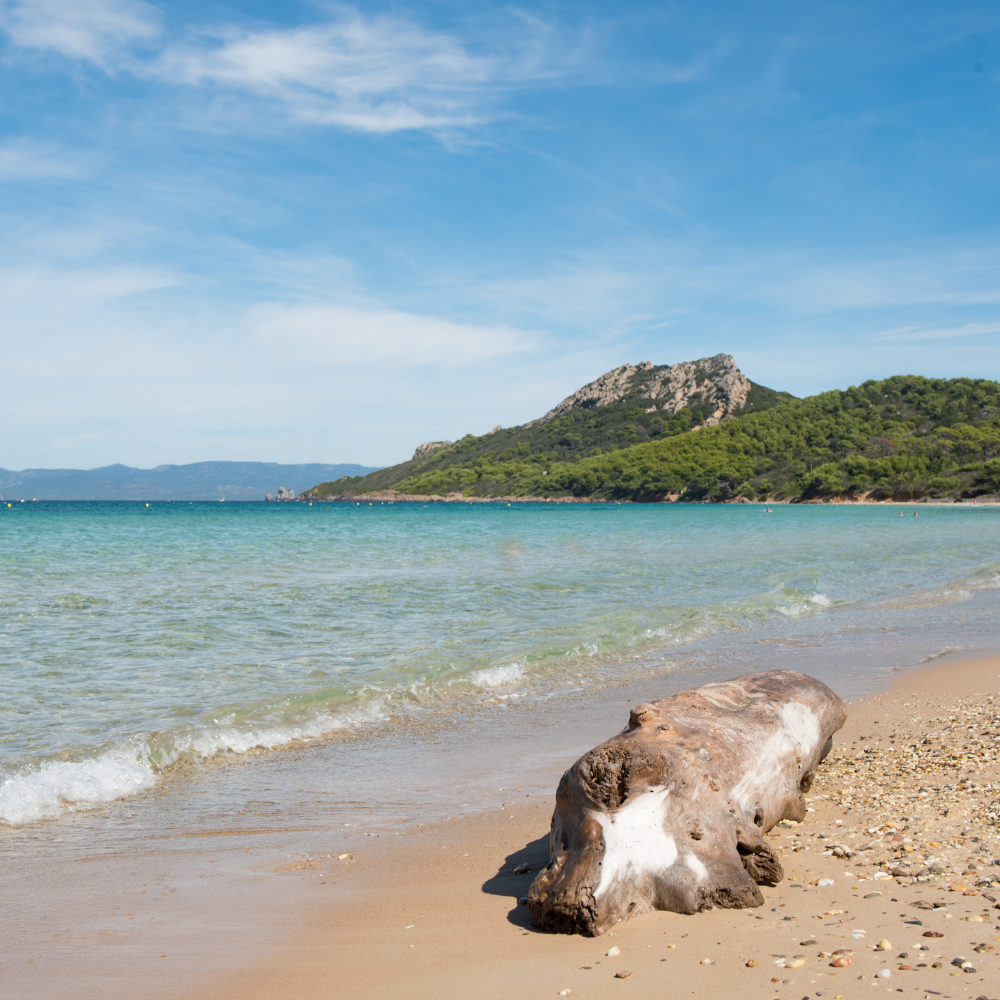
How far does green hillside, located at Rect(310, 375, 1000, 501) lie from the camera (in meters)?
105

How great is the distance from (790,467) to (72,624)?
119 meters

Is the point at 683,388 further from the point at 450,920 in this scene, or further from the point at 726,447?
the point at 450,920

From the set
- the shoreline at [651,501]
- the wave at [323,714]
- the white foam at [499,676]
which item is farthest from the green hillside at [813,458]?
the white foam at [499,676]

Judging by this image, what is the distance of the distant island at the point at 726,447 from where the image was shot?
10650cm

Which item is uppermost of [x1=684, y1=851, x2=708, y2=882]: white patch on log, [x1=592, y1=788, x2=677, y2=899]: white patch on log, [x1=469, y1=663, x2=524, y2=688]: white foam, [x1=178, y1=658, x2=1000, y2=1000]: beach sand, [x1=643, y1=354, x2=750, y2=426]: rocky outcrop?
[x1=643, y1=354, x2=750, y2=426]: rocky outcrop

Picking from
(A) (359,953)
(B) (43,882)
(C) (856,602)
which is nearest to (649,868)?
(A) (359,953)

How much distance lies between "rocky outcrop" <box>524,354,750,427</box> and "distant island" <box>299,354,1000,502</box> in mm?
356

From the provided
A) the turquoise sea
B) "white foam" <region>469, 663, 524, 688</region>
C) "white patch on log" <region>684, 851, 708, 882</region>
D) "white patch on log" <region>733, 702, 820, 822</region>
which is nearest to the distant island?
the turquoise sea

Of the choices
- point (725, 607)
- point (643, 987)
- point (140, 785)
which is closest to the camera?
point (643, 987)

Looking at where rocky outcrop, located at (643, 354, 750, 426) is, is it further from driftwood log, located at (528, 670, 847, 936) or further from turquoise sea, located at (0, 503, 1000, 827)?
driftwood log, located at (528, 670, 847, 936)

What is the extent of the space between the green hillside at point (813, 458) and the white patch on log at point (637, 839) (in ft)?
354

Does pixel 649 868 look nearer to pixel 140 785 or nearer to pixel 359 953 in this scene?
pixel 359 953

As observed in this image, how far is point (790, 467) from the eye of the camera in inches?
4727

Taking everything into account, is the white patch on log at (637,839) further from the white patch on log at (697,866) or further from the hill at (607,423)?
the hill at (607,423)
